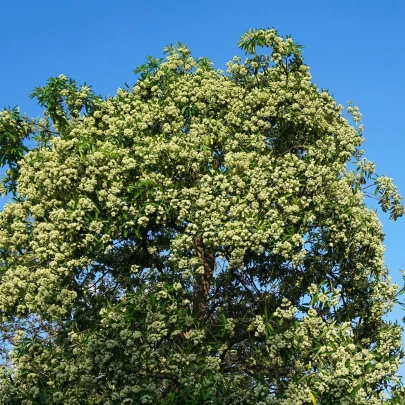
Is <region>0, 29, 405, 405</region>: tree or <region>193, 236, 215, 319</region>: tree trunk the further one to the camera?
<region>193, 236, 215, 319</region>: tree trunk

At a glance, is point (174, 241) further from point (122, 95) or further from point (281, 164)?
point (122, 95)

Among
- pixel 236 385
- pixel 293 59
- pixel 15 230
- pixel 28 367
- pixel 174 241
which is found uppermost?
pixel 293 59

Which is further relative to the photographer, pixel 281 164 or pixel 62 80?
pixel 62 80

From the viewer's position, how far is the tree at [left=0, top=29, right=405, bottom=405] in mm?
12125

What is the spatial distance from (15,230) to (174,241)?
3902mm

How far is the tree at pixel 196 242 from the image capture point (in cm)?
1212

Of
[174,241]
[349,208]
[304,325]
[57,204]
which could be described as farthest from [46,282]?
[349,208]

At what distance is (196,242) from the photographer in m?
14.0

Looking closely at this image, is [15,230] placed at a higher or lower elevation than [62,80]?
lower

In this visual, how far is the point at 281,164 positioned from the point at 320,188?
3.03 feet

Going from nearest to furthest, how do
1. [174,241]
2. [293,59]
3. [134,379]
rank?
[134,379]
[174,241]
[293,59]

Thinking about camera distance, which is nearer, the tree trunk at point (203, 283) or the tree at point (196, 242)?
the tree at point (196, 242)

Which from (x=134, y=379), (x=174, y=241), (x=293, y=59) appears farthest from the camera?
(x=293, y=59)

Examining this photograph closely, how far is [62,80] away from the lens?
1490 cm
